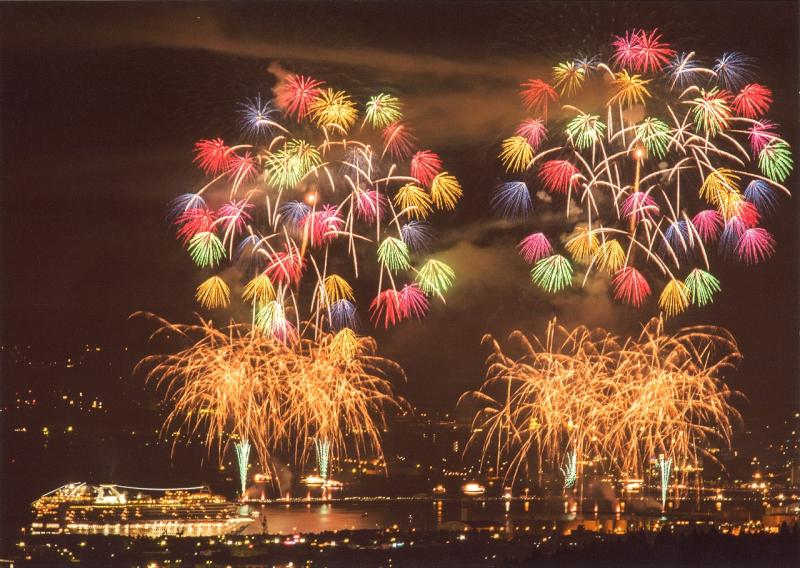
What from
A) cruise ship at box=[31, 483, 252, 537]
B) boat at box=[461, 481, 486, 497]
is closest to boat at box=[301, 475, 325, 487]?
boat at box=[461, 481, 486, 497]

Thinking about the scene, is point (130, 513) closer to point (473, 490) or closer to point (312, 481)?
point (312, 481)

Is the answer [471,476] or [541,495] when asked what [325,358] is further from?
[471,476]

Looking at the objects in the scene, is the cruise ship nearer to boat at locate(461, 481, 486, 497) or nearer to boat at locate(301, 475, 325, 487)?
boat at locate(301, 475, 325, 487)

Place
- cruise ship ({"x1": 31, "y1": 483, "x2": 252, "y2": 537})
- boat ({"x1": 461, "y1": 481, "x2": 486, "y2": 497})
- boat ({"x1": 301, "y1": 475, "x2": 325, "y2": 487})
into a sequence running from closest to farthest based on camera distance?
cruise ship ({"x1": 31, "y1": 483, "x2": 252, "y2": 537}) → boat ({"x1": 301, "y1": 475, "x2": 325, "y2": 487}) → boat ({"x1": 461, "y1": 481, "x2": 486, "y2": 497})

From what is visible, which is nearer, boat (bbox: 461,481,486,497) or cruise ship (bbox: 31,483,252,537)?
cruise ship (bbox: 31,483,252,537)

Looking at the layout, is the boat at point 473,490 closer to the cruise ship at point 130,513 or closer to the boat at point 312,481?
the boat at point 312,481

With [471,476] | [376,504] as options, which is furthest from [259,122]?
[471,476]

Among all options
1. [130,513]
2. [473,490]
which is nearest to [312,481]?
[473,490]

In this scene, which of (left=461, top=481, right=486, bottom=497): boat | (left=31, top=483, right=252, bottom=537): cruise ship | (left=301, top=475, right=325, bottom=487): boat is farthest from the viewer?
(left=461, top=481, right=486, bottom=497): boat
